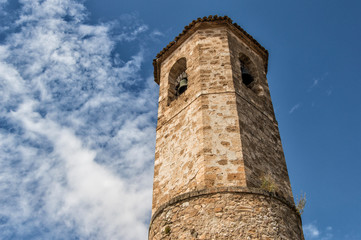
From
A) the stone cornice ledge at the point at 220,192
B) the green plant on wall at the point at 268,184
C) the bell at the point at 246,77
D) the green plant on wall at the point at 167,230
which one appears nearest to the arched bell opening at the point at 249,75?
the bell at the point at 246,77

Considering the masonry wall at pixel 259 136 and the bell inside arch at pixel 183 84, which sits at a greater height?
the bell inside arch at pixel 183 84

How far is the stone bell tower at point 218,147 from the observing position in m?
5.34

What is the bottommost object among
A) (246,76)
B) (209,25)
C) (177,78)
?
(246,76)

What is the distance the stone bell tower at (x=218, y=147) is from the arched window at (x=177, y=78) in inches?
1.0

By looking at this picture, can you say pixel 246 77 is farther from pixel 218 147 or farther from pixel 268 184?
pixel 268 184

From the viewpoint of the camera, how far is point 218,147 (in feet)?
20.5

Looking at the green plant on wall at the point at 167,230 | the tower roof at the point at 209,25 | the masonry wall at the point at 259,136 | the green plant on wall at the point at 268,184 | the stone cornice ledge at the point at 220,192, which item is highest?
the tower roof at the point at 209,25

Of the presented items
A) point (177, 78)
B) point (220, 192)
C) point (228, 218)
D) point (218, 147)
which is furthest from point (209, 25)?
point (228, 218)

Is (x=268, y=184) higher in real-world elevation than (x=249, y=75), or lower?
lower

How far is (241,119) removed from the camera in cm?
680

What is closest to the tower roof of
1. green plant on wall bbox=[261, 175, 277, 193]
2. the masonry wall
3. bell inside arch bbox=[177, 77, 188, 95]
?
the masonry wall

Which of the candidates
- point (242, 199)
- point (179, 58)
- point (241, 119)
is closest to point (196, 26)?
point (179, 58)

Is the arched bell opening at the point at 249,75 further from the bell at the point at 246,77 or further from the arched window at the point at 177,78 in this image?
the arched window at the point at 177,78

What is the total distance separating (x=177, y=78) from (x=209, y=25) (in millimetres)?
1534
